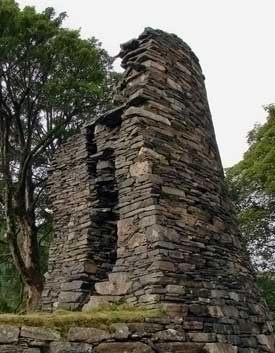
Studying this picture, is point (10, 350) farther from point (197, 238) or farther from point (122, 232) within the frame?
point (197, 238)

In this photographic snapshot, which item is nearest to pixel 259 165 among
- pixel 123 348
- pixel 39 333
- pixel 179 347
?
pixel 179 347

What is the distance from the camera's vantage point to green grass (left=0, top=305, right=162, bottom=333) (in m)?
3.94

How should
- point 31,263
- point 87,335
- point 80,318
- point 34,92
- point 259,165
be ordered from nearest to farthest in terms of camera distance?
point 87,335, point 80,318, point 31,263, point 34,92, point 259,165

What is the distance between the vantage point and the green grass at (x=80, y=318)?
12.9ft

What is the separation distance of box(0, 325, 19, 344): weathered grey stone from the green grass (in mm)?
52

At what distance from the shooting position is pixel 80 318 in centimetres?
429

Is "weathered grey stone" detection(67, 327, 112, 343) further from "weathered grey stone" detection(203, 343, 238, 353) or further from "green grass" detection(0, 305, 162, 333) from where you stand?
"weathered grey stone" detection(203, 343, 238, 353)

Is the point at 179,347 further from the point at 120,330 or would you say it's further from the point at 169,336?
the point at 120,330

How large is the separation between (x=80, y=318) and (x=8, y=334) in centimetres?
75

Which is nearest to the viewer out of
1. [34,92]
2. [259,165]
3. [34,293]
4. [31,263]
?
[34,293]

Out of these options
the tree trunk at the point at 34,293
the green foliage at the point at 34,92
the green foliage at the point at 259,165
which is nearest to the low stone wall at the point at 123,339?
the tree trunk at the point at 34,293

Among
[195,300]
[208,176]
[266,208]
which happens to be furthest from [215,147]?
[266,208]

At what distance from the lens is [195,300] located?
5184mm

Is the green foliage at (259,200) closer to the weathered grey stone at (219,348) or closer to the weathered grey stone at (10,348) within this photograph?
the weathered grey stone at (219,348)
